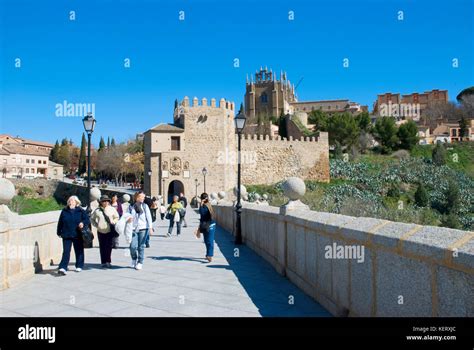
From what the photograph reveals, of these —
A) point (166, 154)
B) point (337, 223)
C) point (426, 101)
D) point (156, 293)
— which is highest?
point (426, 101)

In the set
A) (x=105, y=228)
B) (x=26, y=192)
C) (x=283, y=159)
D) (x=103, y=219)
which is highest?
(x=283, y=159)

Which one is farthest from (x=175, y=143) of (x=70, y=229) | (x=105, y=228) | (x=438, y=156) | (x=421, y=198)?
(x=438, y=156)

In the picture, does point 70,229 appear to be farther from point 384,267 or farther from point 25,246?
point 384,267

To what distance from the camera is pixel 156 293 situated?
566cm

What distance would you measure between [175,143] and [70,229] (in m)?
33.1

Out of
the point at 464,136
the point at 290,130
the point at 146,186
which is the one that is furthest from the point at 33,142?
the point at 464,136

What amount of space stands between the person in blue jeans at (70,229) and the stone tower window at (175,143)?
32653mm

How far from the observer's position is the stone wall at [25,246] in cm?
586

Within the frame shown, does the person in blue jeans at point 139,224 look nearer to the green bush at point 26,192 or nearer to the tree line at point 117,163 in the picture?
the green bush at point 26,192

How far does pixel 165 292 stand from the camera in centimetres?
571

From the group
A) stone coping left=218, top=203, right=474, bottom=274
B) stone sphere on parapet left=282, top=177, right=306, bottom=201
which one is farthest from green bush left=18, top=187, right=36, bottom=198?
Result: stone coping left=218, top=203, right=474, bottom=274
